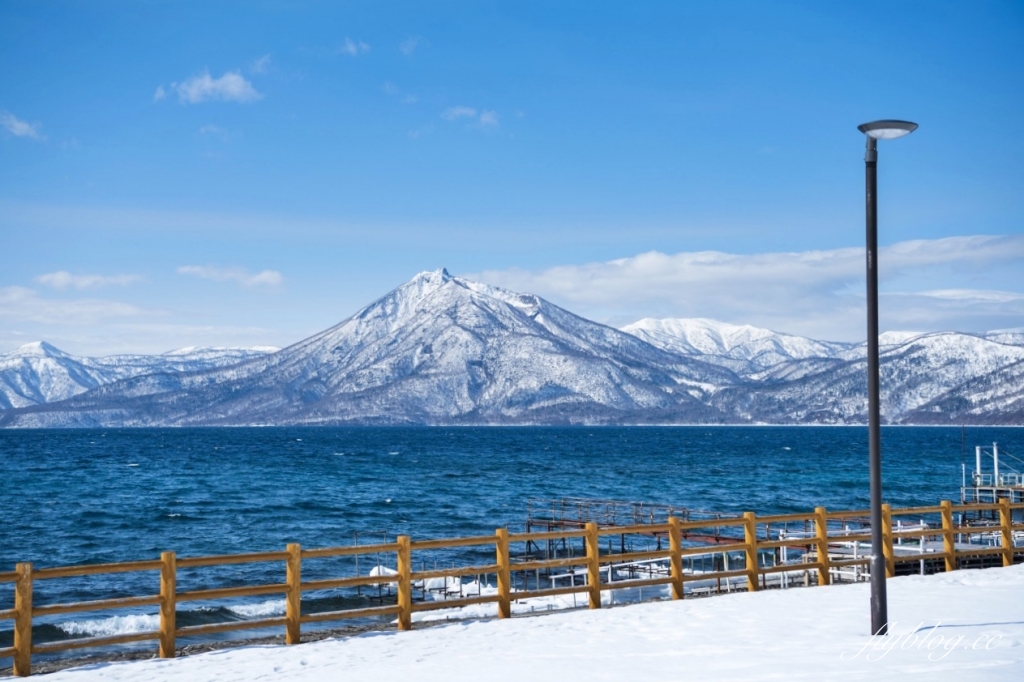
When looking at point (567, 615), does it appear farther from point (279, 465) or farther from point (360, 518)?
point (279, 465)

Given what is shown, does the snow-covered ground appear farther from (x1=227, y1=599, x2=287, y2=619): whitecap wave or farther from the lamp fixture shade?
(x1=227, y1=599, x2=287, y2=619): whitecap wave

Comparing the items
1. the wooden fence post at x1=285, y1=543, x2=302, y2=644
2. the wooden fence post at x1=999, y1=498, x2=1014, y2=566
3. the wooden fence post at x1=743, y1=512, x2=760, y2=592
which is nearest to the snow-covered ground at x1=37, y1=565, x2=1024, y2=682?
the wooden fence post at x1=285, y1=543, x2=302, y2=644

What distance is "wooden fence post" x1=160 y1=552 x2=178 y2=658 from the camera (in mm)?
13539

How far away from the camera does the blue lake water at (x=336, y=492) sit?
51156 millimetres

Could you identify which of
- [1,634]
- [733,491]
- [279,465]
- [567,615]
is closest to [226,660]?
[567,615]

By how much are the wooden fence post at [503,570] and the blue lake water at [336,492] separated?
1687 cm

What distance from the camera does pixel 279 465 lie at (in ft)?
377

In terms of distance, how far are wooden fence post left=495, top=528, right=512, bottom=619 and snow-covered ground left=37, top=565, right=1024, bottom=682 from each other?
0.40 meters

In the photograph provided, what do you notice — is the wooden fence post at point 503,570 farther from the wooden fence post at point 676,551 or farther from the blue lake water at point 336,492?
the blue lake water at point 336,492

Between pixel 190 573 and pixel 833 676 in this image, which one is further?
pixel 190 573

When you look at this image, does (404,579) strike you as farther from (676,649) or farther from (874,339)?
(874,339)

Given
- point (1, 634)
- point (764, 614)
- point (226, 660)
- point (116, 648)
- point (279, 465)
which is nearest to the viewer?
point (226, 660)

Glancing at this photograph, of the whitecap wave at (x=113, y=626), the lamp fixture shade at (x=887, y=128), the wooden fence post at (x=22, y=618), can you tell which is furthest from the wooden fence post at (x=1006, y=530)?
the whitecap wave at (x=113, y=626)

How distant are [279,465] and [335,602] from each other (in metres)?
85.5
